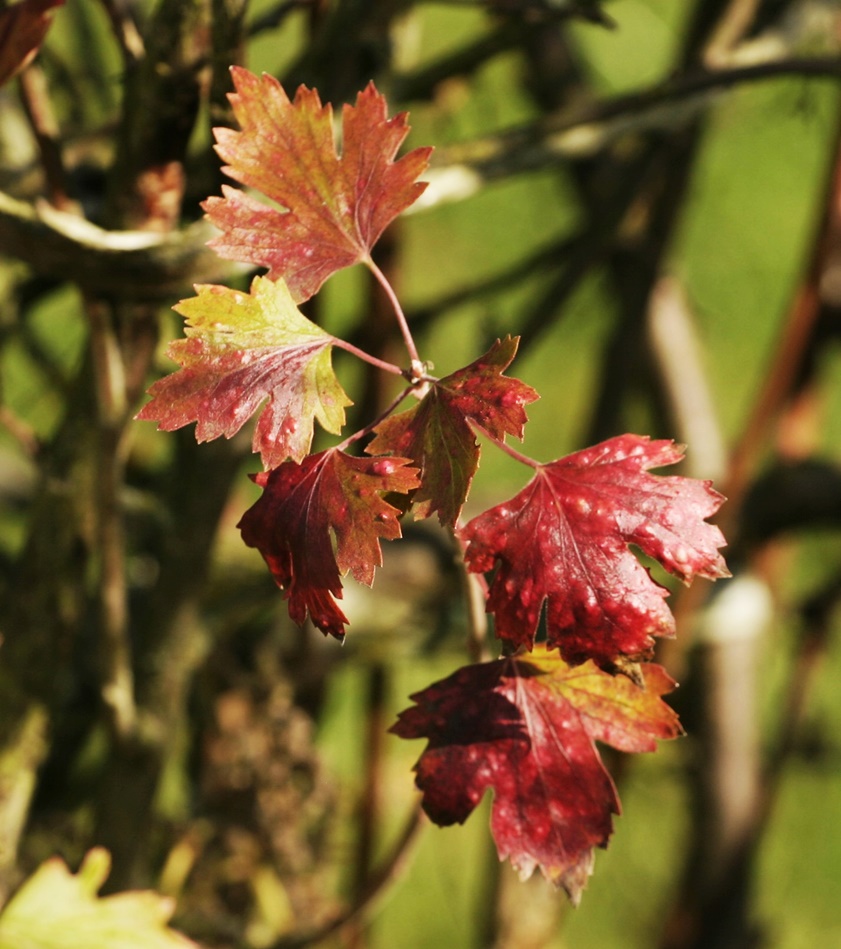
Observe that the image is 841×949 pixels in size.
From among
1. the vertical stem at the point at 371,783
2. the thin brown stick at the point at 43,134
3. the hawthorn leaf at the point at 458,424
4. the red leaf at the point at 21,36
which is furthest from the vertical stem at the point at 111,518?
the vertical stem at the point at 371,783

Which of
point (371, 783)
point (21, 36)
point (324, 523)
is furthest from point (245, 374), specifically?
point (371, 783)

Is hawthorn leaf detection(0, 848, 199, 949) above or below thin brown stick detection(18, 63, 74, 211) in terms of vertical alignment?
below

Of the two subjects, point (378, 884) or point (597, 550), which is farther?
point (378, 884)

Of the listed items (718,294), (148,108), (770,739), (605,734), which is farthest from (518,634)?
(718,294)

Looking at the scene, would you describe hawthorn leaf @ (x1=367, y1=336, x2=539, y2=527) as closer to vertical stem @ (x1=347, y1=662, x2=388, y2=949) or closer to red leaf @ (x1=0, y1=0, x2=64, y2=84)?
red leaf @ (x1=0, y1=0, x2=64, y2=84)

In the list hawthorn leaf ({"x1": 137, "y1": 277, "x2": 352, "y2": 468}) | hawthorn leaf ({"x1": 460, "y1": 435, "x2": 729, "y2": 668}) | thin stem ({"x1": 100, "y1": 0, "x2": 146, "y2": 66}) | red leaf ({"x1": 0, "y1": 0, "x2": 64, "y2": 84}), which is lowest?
hawthorn leaf ({"x1": 460, "y1": 435, "x2": 729, "y2": 668})

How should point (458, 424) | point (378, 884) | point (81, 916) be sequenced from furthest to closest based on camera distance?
point (378, 884)
point (81, 916)
point (458, 424)

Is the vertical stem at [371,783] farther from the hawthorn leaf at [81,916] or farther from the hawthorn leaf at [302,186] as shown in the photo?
the hawthorn leaf at [302,186]

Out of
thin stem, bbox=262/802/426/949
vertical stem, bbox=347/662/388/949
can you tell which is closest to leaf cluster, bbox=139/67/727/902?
thin stem, bbox=262/802/426/949

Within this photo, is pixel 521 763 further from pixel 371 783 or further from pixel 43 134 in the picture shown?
pixel 371 783
